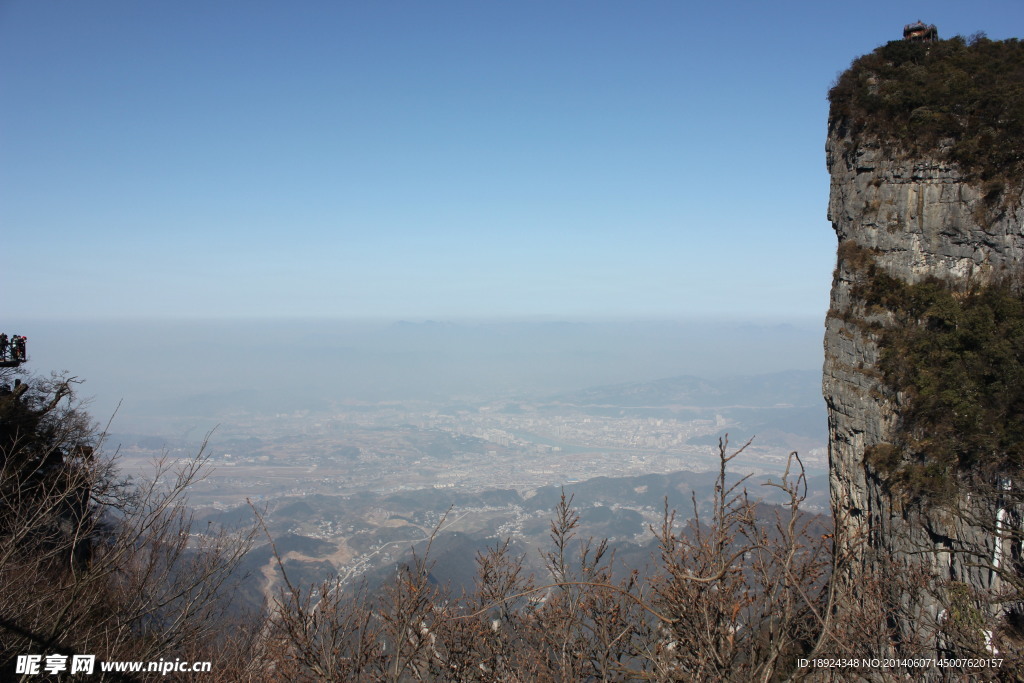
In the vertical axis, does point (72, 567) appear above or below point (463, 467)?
above

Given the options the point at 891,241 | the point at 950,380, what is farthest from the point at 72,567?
the point at 891,241

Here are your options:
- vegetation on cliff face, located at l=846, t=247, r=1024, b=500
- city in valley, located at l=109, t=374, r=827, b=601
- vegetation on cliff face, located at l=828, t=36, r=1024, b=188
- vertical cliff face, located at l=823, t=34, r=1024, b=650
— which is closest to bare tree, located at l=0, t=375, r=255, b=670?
city in valley, located at l=109, t=374, r=827, b=601

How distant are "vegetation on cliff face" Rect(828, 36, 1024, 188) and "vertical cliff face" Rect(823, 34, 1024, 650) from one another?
37 millimetres

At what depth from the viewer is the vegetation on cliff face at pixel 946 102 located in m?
12.0

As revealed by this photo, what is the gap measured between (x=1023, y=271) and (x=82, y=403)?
21931 mm

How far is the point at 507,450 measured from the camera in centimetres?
13100

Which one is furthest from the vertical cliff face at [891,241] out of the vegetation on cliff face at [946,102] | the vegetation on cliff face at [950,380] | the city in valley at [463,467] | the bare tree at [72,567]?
the city in valley at [463,467]

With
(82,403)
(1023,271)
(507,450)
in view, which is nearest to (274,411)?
(507,450)

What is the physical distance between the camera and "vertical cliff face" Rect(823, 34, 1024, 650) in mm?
11188

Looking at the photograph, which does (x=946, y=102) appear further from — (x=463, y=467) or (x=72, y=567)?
(x=463, y=467)

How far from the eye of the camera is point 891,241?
12938mm

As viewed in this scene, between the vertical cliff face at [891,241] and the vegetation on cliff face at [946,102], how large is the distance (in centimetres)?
4

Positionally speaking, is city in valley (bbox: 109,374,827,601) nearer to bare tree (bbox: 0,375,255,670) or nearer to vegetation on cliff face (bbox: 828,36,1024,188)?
bare tree (bbox: 0,375,255,670)

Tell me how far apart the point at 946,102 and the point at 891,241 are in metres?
3.33
